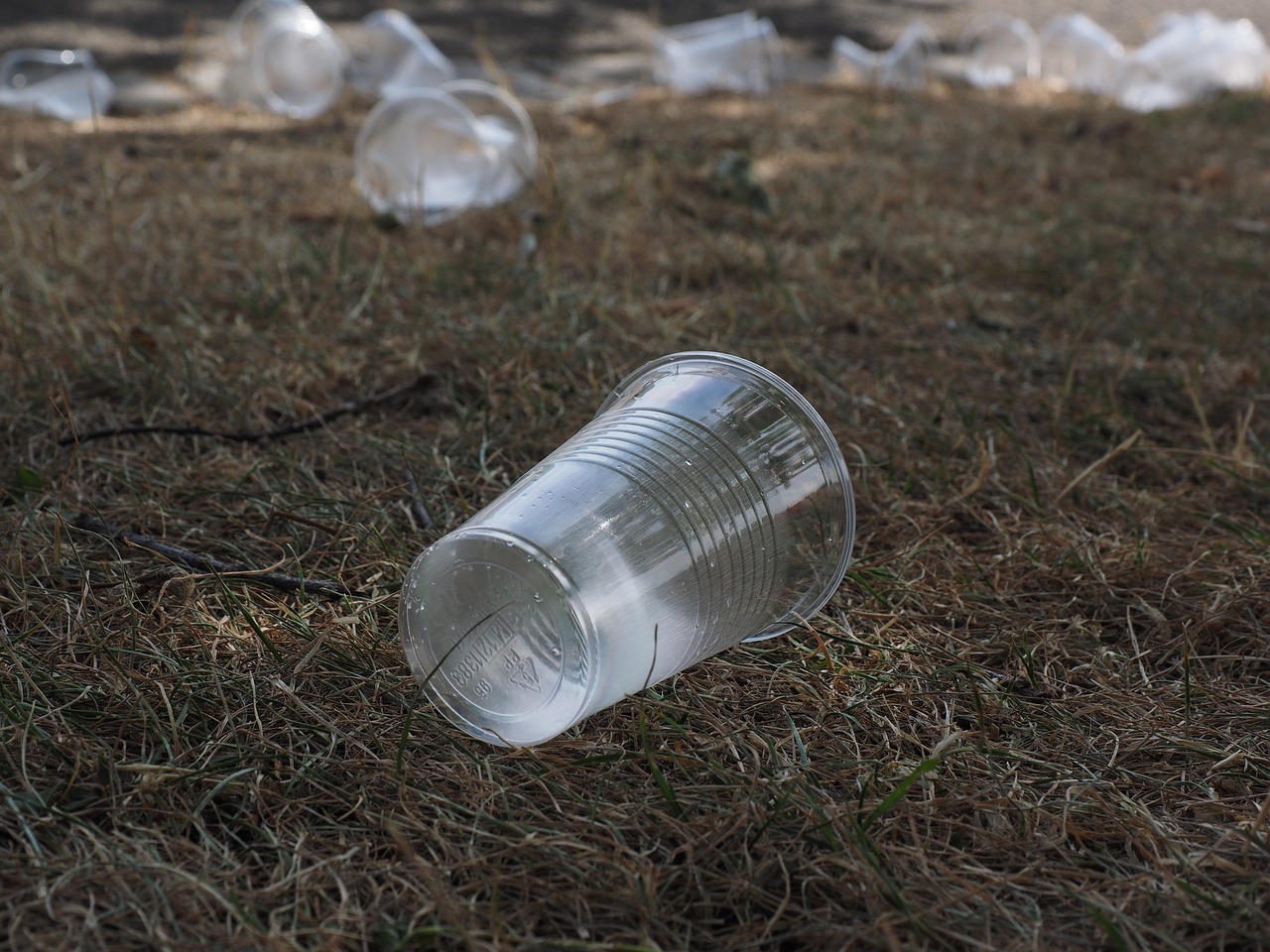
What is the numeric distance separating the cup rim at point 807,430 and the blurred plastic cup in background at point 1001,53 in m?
5.07

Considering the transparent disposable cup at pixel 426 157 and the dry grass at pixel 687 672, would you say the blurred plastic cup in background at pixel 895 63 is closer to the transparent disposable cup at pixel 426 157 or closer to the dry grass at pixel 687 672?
the dry grass at pixel 687 672

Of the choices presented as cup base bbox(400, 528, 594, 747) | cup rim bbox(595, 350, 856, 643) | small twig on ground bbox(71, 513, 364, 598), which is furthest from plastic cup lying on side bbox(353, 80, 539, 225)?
cup base bbox(400, 528, 594, 747)

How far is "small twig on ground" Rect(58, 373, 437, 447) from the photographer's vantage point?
7.04 ft

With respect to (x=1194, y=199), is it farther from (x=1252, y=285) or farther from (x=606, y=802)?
(x=606, y=802)

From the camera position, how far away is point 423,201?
3.50m

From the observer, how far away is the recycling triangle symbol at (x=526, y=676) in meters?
1.39

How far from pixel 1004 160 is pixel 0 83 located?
3.73 meters

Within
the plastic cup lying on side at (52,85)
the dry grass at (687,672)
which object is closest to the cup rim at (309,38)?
the plastic cup lying on side at (52,85)

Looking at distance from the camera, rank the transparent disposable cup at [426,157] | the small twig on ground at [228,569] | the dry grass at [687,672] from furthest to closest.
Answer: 1. the transparent disposable cup at [426,157]
2. the small twig on ground at [228,569]
3. the dry grass at [687,672]

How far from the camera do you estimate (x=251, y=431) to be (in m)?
2.29

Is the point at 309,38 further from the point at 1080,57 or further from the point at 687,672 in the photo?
the point at 1080,57

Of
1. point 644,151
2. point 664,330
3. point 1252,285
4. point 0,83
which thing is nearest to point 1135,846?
point 664,330

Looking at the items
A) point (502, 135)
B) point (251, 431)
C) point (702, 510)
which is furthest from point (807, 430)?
point (502, 135)

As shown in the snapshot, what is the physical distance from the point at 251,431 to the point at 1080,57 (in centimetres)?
552
